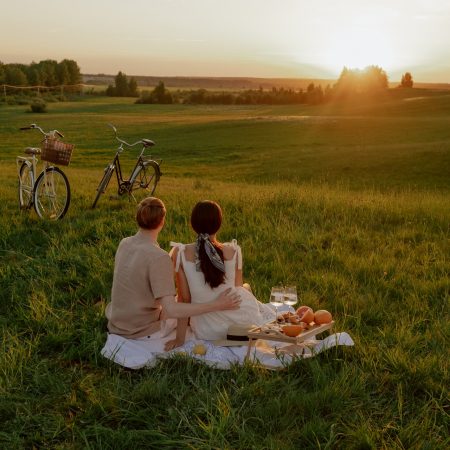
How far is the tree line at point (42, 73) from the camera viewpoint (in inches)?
4899

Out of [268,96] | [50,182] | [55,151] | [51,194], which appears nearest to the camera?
[55,151]

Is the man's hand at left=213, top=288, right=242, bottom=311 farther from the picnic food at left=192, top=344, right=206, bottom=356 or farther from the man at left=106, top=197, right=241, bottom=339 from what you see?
the picnic food at left=192, top=344, right=206, bottom=356

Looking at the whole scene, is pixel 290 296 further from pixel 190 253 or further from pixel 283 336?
pixel 190 253

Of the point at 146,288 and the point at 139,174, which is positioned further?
the point at 139,174

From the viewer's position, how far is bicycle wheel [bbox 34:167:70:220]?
10.4 meters

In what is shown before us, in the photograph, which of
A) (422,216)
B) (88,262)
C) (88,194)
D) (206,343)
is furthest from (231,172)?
(206,343)

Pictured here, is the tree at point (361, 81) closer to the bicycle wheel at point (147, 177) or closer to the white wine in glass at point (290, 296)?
the bicycle wheel at point (147, 177)

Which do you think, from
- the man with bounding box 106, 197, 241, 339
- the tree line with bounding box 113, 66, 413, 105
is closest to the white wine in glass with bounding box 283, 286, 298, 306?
the man with bounding box 106, 197, 241, 339

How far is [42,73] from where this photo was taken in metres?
135

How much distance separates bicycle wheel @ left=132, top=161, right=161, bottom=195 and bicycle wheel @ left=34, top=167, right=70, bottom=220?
7.31ft

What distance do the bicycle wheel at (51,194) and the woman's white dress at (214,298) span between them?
535 centimetres

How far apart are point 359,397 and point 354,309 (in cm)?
203

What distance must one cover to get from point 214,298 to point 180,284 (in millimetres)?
346

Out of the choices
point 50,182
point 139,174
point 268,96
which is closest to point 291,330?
point 50,182
